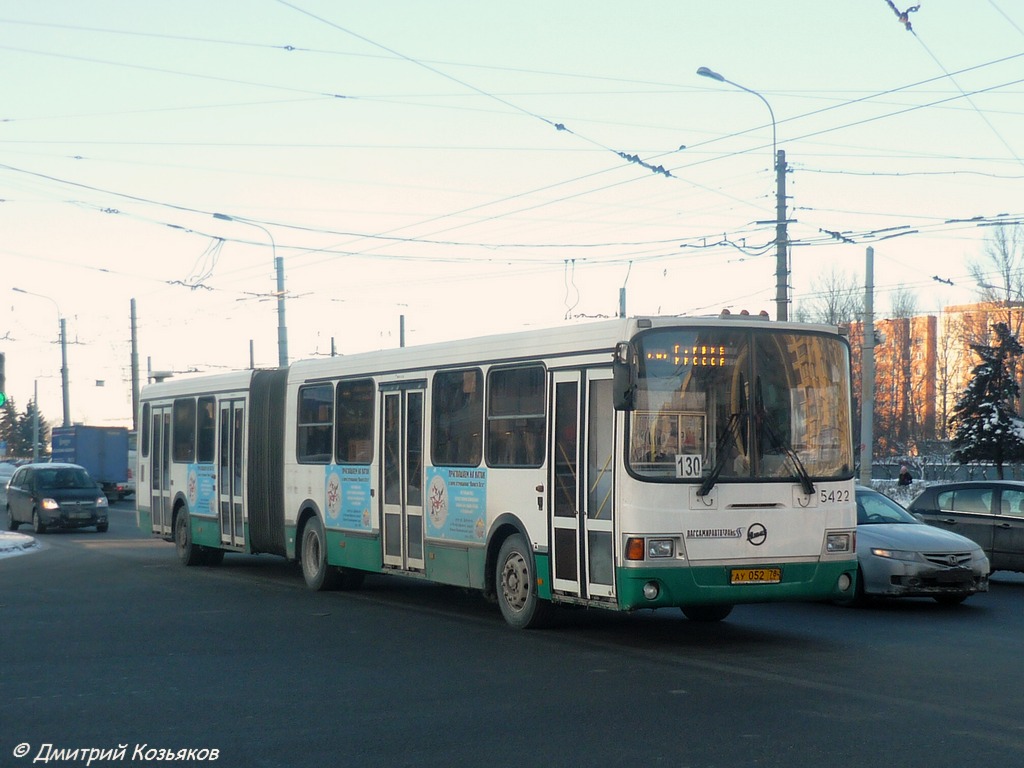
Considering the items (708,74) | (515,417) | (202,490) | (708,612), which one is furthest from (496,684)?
(708,74)

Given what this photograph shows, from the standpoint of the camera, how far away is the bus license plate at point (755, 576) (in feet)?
37.1

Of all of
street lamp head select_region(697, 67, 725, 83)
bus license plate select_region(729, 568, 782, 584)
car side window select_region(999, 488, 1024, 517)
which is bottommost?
bus license plate select_region(729, 568, 782, 584)

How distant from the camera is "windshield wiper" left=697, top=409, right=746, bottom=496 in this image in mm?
11195

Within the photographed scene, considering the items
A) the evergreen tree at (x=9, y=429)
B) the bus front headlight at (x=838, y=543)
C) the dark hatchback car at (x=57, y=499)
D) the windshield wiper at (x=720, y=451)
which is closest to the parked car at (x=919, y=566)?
→ the bus front headlight at (x=838, y=543)

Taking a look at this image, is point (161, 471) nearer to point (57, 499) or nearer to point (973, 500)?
point (57, 499)

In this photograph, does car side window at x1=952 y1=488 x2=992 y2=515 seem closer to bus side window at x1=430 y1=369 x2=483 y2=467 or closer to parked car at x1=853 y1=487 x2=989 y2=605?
parked car at x1=853 y1=487 x2=989 y2=605

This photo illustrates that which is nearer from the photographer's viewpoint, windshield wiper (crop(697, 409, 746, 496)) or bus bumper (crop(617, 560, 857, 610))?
bus bumper (crop(617, 560, 857, 610))

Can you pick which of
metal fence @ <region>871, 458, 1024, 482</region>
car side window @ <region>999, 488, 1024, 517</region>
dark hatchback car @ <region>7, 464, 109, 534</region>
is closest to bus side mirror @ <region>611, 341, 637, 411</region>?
car side window @ <region>999, 488, 1024, 517</region>

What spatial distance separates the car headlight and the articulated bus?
2.38 meters

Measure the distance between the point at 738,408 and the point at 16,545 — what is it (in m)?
19.2

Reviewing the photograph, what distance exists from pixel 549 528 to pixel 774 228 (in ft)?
48.6

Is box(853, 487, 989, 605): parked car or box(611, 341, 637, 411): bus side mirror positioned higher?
box(611, 341, 637, 411): bus side mirror

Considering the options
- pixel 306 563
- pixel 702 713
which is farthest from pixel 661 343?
pixel 306 563

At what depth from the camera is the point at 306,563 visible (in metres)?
17.5
